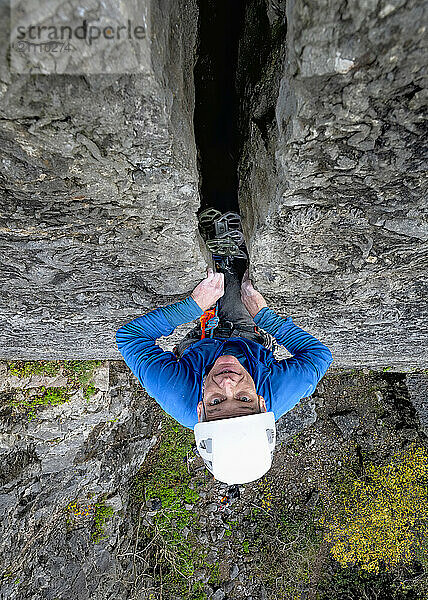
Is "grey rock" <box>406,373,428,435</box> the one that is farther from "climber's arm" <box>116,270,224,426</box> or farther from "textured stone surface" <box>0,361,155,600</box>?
"climber's arm" <box>116,270,224,426</box>

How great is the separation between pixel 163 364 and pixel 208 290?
51 centimetres

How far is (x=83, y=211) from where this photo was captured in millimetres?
1649

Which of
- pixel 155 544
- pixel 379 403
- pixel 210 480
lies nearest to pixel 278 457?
pixel 210 480

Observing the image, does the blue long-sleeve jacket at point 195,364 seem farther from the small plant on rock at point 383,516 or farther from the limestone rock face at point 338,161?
the small plant on rock at point 383,516

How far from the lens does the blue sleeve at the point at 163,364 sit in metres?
2.16

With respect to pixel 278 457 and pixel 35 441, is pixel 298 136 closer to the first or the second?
pixel 35 441

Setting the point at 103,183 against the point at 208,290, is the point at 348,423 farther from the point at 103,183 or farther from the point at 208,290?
the point at 103,183

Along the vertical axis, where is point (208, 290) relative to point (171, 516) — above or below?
above

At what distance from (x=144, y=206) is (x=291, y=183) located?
589 mm

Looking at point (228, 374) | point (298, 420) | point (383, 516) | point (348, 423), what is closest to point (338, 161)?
point (228, 374)

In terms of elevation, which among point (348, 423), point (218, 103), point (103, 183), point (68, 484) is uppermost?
point (218, 103)

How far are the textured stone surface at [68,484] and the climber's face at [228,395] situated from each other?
227 cm

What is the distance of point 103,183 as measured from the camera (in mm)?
1490

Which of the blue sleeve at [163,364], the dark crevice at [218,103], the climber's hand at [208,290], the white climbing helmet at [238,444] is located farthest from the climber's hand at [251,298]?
the white climbing helmet at [238,444]
